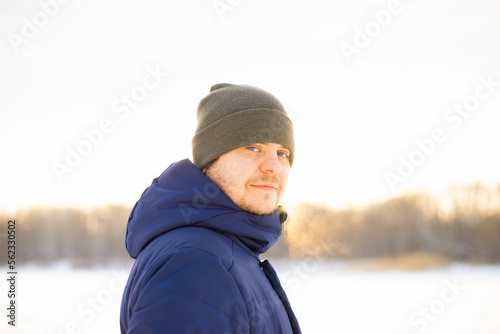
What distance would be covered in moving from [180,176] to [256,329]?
56 centimetres

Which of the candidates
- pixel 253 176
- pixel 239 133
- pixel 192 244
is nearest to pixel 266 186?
pixel 253 176

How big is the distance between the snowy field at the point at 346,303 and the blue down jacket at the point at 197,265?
273 cm

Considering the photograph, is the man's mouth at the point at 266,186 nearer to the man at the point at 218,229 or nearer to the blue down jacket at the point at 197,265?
the man at the point at 218,229

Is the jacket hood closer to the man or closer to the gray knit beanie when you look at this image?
the man

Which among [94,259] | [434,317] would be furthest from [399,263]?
[94,259]

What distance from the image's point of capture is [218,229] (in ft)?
4.36

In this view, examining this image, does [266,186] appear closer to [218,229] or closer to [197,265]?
[218,229]

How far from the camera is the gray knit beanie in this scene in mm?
1609

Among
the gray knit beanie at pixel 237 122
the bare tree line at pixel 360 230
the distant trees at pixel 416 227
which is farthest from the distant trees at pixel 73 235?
the gray knit beanie at pixel 237 122

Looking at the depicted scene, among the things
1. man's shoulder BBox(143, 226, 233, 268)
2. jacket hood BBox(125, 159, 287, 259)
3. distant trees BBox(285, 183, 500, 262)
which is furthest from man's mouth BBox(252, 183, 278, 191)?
distant trees BBox(285, 183, 500, 262)

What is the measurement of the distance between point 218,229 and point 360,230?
2160 centimetres

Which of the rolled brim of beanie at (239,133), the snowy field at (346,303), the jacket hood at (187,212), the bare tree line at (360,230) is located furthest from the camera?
the bare tree line at (360,230)

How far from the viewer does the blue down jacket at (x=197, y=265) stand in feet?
3.36

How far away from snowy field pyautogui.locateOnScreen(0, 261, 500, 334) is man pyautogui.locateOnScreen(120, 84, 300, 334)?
2.63 metres
